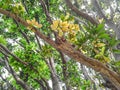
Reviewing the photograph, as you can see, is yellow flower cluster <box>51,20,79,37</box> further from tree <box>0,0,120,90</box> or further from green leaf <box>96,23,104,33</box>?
green leaf <box>96,23,104,33</box>

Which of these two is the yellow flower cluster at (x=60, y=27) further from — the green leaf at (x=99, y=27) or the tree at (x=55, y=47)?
the green leaf at (x=99, y=27)

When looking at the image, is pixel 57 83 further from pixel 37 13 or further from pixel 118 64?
pixel 118 64

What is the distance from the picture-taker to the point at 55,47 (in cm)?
250

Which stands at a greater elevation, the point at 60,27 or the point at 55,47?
the point at 60,27

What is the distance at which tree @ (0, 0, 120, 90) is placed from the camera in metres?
2.52

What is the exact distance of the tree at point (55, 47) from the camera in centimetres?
252

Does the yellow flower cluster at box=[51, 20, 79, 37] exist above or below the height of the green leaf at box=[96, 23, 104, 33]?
above

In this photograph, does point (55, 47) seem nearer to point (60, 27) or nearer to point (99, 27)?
point (60, 27)

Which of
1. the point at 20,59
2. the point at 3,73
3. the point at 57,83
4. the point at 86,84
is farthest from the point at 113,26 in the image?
the point at 3,73

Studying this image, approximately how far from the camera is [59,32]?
2.41 meters

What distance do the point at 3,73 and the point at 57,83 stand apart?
4.84 metres

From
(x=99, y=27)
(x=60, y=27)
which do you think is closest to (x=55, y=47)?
(x=60, y=27)

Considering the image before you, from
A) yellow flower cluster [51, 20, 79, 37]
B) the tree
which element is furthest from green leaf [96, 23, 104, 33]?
yellow flower cluster [51, 20, 79, 37]

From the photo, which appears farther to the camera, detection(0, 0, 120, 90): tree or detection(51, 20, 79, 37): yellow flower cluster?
detection(0, 0, 120, 90): tree
